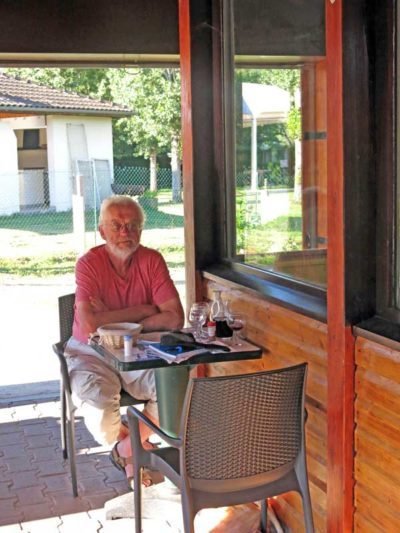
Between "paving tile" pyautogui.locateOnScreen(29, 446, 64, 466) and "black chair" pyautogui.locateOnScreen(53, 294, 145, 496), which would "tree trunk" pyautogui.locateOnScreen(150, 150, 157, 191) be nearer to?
"paving tile" pyautogui.locateOnScreen(29, 446, 64, 466)

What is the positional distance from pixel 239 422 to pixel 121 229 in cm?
168

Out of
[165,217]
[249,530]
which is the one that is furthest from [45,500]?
[165,217]

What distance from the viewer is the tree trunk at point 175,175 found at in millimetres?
17625

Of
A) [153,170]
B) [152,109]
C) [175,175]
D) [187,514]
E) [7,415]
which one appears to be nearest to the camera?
[187,514]

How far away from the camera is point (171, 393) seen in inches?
147

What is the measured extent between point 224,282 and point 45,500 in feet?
4.28

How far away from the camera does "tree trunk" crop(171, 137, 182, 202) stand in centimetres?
1762

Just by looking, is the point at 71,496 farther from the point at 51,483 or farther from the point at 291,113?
the point at 291,113

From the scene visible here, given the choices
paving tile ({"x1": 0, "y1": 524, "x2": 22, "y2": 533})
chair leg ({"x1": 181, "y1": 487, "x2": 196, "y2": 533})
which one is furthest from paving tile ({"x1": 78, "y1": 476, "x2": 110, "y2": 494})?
chair leg ({"x1": 181, "y1": 487, "x2": 196, "y2": 533})

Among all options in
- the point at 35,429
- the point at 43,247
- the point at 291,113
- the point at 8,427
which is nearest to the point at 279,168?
the point at 291,113

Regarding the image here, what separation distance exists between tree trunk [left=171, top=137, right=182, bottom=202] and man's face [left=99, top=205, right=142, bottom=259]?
13069 millimetres

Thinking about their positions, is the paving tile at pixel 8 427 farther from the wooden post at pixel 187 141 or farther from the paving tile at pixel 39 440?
the wooden post at pixel 187 141

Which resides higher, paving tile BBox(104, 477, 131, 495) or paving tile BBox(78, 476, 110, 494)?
paving tile BBox(104, 477, 131, 495)

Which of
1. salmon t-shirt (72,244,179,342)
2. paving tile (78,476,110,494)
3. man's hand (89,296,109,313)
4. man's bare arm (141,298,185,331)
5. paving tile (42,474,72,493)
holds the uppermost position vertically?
salmon t-shirt (72,244,179,342)
